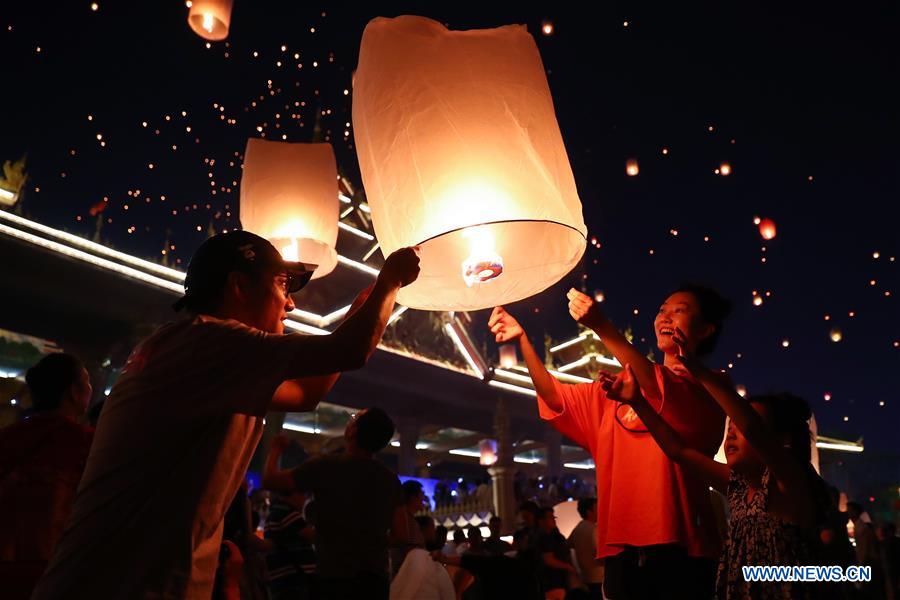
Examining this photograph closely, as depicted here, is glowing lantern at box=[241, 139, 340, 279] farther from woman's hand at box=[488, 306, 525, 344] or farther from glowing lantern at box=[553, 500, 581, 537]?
glowing lantern at box=[553, 500, 581, 537]

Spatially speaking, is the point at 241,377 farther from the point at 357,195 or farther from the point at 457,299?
the point at 357,195

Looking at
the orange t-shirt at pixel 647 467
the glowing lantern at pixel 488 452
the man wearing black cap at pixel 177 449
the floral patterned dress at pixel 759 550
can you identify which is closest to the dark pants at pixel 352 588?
the orange t-shirt at pixel 647 467

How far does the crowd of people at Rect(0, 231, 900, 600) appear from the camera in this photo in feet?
4.28

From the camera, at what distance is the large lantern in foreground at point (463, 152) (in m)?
1.81

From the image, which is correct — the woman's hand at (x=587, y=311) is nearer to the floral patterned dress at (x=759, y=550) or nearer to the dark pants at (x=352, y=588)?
the floral patterned dress at (x=759, y=550)

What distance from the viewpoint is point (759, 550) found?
209 centimetres

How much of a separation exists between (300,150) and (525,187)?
1.53m

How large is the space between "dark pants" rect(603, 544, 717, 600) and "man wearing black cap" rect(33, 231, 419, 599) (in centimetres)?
126

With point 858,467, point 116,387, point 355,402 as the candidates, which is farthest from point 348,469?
point 858,467

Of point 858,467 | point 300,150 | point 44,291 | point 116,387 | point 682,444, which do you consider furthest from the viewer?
point 858,467

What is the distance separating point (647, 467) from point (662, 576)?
363 millimetres

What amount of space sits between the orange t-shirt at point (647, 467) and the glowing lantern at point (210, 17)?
11.5 feet

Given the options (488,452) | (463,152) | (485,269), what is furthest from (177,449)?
(488,452)

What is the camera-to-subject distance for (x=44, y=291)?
36.0 feet
